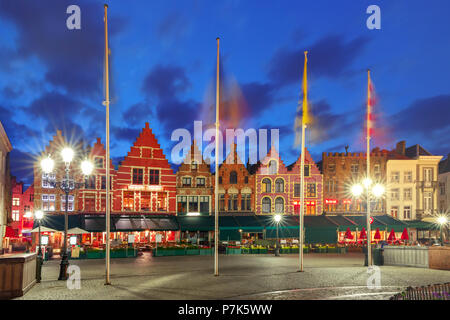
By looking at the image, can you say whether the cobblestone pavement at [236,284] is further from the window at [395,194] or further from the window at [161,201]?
the window at [395,194]

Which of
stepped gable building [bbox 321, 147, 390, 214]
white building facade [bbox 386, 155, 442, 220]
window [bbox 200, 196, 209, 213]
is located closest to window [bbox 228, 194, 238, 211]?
window [bbox 200, 196, 209, 213]

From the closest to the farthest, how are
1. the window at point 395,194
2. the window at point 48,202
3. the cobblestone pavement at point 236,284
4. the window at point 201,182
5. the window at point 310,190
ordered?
1. the cobblestone pavement at point 236,284
2. the window at point 48,202
3. the window at point 201,182
4. the window at point 310,190
5. the window at point 395,194

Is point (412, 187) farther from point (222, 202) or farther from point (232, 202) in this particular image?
point (222, 202)

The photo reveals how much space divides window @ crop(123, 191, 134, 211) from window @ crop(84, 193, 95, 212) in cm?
317

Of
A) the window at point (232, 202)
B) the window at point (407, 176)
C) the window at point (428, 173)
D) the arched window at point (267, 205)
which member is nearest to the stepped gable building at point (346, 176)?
the window at point (407, 176)

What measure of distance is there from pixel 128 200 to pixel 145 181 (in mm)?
2789

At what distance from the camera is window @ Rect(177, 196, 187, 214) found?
45250 mm

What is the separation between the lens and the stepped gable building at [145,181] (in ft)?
140

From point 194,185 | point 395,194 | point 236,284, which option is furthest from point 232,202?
point 236,284

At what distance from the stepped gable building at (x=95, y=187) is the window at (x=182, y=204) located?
7.55 meters

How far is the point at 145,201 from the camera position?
43594mm
